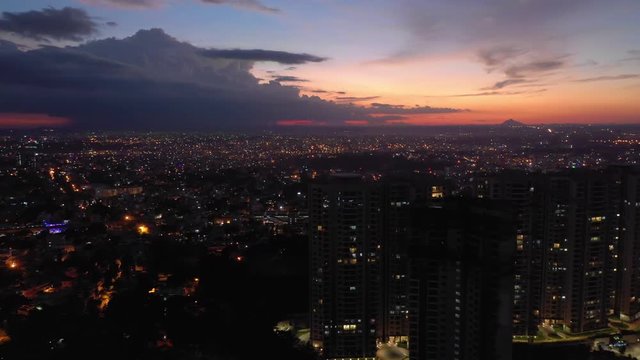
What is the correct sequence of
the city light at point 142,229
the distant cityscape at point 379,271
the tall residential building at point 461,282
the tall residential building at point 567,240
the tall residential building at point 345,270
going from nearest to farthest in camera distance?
the tall residential building at point 461,282, the distant cityscape at point 379,271, the tall residential building at point 345,270, the tall residential building at point 567,240, the city light at point 142,229

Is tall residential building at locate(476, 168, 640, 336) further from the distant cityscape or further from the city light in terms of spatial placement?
the city light

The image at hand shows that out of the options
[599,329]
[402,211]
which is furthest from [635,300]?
[402,211]

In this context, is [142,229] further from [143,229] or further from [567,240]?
[567,240]

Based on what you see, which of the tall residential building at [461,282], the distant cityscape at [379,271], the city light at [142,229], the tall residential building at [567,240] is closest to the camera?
the tall residential building at [461,282]

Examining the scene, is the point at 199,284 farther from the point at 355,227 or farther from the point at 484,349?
the point at 484,349

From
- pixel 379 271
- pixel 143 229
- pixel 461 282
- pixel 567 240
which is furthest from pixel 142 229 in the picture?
pixel 461 282

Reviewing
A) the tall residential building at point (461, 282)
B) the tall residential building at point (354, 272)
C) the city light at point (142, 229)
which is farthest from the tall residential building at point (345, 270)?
the city light at point (142, 229)

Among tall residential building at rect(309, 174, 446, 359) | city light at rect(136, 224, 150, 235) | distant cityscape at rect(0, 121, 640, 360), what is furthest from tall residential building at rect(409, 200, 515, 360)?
city light at rect(136, 224, 150, 235)

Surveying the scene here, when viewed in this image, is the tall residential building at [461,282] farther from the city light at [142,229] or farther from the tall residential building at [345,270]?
the city light at [142,229]
